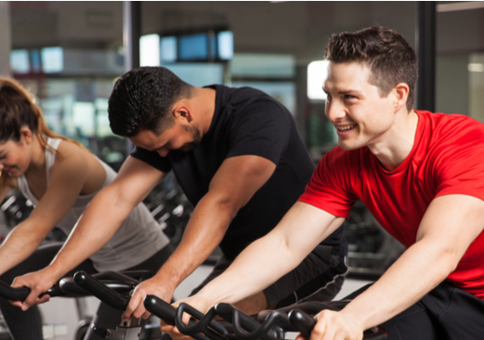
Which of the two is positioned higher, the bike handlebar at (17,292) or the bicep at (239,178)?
the bicep at (239,178)

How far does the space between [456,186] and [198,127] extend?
945mm

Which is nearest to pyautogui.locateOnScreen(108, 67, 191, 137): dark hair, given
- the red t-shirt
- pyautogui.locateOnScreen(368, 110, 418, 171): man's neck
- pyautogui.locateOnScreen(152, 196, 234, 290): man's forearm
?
pyautogui.locateOnScreen(152, 196, 234, 290): man's forearm

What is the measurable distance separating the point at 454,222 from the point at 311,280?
851 millimetres

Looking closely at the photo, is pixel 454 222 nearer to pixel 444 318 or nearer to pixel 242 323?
pixel 444 318

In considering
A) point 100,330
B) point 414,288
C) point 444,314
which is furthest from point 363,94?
point 100,330

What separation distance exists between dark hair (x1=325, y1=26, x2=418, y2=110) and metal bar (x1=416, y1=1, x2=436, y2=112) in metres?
1.64

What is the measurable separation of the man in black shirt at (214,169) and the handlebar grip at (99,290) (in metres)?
0.03

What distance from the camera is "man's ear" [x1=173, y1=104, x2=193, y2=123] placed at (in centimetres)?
178

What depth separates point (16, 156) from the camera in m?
2.12

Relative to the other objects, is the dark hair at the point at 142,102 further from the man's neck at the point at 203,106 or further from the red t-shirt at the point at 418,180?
the red t-shirt at the point at 418,180

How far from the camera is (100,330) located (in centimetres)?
182

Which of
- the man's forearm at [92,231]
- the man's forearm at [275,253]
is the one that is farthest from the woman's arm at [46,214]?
the man's forearm at [275,253]

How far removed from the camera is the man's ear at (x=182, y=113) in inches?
70.0

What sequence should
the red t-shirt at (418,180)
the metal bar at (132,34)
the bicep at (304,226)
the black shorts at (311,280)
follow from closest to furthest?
the red t-shirt at (418,180) → the bicep at (304,226) → the black shorts at (311,280) → the metal bar at (132,34)
